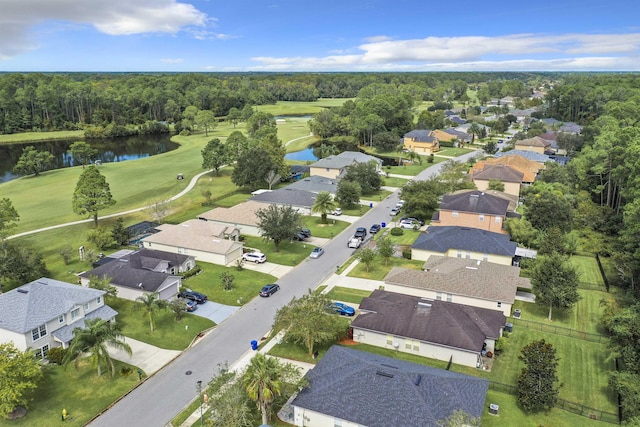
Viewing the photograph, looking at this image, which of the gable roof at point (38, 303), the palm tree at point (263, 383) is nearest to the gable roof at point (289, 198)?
the gable roof at point (38, 303)

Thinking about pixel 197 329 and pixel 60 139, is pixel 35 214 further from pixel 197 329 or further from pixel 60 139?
pixel 60 139

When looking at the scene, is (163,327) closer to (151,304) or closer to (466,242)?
(151,304)

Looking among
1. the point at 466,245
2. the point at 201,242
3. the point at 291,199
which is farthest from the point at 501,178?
the point at 201,242

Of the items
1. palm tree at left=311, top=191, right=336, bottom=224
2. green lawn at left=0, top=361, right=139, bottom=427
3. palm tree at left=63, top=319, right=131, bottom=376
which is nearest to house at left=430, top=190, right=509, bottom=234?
palm tree at left=311, top=191, right=336, bottom=224

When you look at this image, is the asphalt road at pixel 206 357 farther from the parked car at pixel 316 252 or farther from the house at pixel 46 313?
the house at pixel 46 313

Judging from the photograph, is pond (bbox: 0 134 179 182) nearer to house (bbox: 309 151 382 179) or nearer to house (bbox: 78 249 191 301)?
house (bbox: 309 151 382 179)

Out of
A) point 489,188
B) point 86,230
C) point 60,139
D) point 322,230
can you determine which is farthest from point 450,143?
point 60,139

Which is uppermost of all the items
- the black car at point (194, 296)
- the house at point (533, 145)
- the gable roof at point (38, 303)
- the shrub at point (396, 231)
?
the house at point (533, 145)
